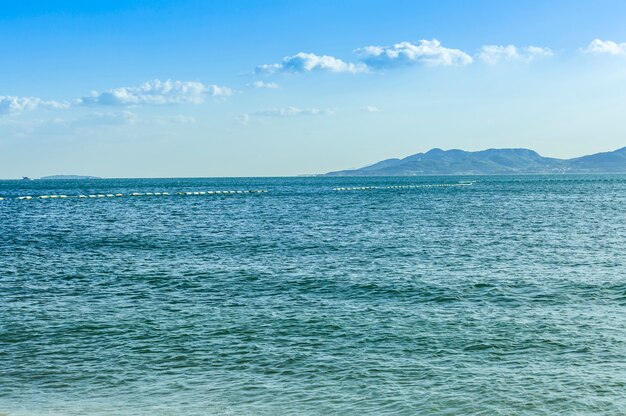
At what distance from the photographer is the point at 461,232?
61.0 meters

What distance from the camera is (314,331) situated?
2330 cm

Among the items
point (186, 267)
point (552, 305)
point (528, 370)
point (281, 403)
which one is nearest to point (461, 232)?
point (186, 267)

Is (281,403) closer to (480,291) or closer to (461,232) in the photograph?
(480,291)

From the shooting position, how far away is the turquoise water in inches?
671

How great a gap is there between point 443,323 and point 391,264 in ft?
50.1

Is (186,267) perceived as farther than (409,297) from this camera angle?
Yes

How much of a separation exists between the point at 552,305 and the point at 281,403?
14.8 meters

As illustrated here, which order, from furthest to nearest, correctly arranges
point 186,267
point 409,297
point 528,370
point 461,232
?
point 461,232, point 186,267, point 409,297, point 528,370

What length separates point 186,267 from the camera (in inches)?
1538

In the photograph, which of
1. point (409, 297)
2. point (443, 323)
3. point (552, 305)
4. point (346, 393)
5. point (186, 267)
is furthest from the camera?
A: point (186, 267)

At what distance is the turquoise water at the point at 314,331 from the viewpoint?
55.9 ft

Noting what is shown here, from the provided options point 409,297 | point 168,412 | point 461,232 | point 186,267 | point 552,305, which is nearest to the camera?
point 168,412

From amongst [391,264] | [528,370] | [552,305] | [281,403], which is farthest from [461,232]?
[281,403]

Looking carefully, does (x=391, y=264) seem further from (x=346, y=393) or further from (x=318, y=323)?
(x=346, y=393)
